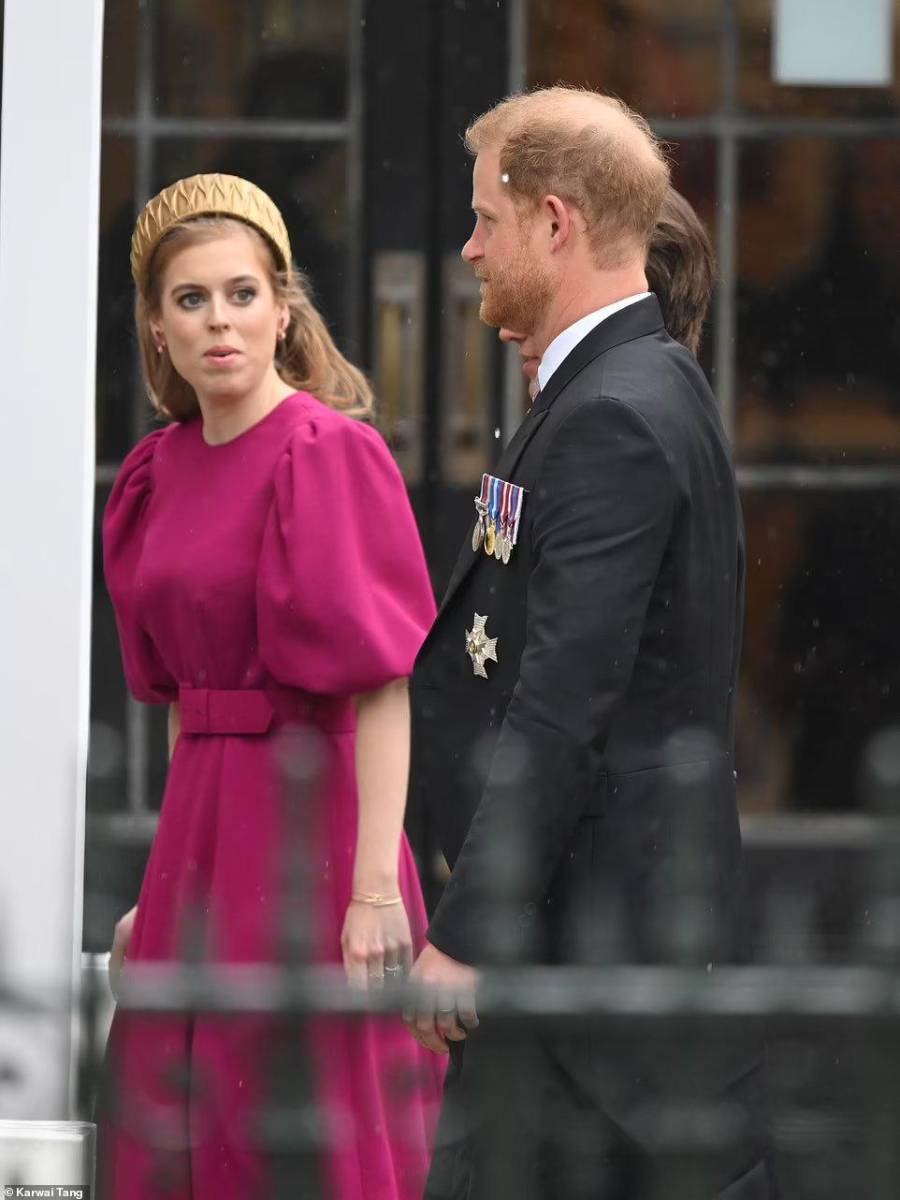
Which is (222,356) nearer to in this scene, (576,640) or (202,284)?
(202,284)

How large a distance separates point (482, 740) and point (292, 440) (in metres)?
0.82

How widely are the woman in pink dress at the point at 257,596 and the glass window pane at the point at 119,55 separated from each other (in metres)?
1.24

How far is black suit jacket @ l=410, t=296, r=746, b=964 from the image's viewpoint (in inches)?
97.3

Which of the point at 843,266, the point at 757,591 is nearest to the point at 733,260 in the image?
the point at 843,266

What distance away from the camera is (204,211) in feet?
11.3

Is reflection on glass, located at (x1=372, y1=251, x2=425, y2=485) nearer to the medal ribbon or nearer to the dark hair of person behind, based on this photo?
the dark hair of person behind

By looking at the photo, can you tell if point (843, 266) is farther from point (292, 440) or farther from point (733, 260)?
point (292, 440)

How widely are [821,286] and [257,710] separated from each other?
6.34 ft

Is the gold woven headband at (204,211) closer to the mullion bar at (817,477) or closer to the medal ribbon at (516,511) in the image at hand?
the medal ribbon at (516,511)

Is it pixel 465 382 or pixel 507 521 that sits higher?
pixel 465 382

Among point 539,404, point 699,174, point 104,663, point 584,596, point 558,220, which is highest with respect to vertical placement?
point 699,174

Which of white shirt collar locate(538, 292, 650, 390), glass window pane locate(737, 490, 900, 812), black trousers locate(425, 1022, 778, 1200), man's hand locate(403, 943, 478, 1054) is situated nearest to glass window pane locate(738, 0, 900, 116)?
glass window pane locate(737, 490, 900, 812)

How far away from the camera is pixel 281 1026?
1606 mm

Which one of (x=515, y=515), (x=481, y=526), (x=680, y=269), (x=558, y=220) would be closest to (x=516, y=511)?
(x=515, y=515)
